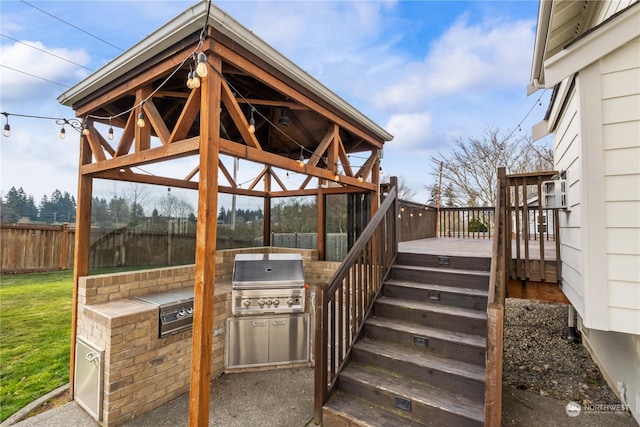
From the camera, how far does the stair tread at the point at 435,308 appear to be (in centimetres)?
303

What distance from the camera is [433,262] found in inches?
155

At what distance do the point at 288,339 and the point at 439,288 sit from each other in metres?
2.11

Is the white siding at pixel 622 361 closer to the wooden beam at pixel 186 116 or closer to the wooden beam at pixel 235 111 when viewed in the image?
the wooden beam at pixel 235 111

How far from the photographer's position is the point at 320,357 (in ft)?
9.11

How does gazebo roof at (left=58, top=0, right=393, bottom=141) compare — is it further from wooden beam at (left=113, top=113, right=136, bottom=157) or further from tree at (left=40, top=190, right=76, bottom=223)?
tree at (left=40, top=190, right=76, bottom=223)

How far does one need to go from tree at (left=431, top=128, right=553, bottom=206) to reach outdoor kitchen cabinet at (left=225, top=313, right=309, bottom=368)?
12.3 metres


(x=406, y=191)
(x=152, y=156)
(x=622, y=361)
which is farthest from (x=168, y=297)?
(x=406, y=191)

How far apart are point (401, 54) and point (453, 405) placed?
945 cm

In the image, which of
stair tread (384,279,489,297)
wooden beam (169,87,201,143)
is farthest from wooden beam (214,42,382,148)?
stair tread (384,279,489,297)

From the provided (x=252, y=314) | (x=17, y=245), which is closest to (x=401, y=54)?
(x=252, y=314)

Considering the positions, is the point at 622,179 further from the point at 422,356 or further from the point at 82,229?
→ the point at 82,229

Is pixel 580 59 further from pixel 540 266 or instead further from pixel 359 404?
pixel 359 404

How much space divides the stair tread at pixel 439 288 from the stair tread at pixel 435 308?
0.18 metres

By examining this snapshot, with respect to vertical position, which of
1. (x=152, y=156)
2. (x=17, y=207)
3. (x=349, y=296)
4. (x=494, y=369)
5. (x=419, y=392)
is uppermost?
(x=152, y=156)
